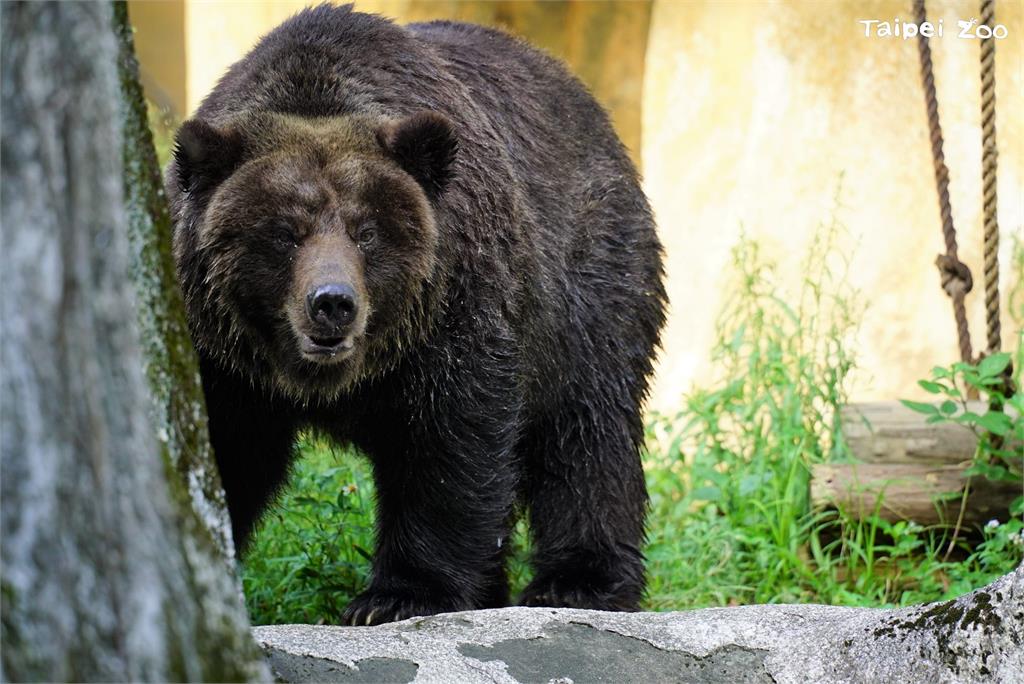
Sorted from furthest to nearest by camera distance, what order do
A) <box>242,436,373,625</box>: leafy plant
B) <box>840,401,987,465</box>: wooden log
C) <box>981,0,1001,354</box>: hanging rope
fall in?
<box>840,401,987,465</box>: wooden log
<box>981,0,1001,354</box>: hanging rope
<box>242,436,373,625</box>: leafy plant

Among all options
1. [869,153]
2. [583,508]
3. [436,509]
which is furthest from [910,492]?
[869,153]

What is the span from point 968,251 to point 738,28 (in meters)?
2.36

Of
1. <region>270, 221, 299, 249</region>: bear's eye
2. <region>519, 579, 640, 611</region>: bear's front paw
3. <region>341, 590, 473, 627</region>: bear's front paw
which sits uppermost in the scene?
<region>270, 221, 299, 249</region>: bear's eye

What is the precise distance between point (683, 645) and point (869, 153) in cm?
630

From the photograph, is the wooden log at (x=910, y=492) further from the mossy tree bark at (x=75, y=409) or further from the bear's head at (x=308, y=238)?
the mossy tree bark at (x=75, y=409)

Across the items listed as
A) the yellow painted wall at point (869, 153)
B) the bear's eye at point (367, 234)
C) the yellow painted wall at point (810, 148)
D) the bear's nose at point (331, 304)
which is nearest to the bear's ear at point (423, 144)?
the bear's eye at point (367, 234)

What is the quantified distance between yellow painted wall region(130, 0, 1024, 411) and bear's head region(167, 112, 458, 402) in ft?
14.1

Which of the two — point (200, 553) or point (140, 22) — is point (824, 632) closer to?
point (200, 553)

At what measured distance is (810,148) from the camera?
958cm

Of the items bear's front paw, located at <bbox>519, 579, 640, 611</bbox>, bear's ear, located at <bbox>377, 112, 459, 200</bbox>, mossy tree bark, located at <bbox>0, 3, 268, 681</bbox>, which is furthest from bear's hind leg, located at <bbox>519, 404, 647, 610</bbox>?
mossy tree bark, located at <bbox>0, 3, 268, 681</bbox>

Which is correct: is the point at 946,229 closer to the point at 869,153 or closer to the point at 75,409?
the point at 869,153

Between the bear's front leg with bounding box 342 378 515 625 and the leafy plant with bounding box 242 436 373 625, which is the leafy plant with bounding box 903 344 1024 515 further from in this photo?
the leafy plant with bounding box 242 436 373 625

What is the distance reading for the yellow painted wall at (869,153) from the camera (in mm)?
9203

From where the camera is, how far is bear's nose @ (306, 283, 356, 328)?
4258 millimetres
